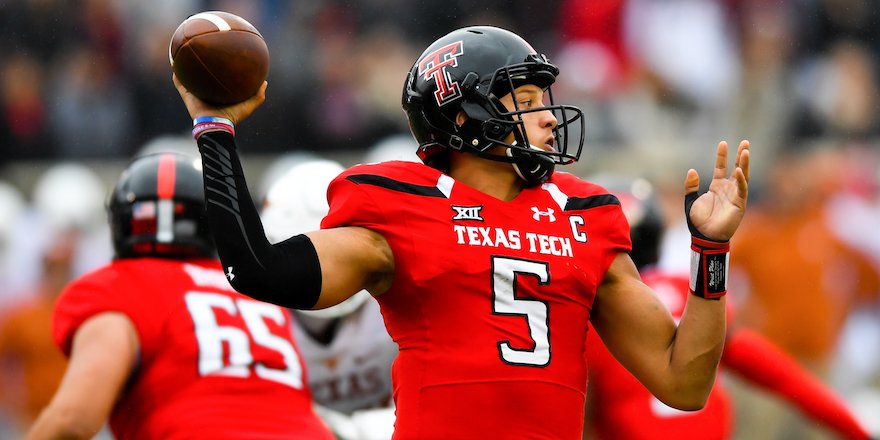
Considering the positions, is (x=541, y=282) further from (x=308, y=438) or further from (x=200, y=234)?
(x=200, y=234)

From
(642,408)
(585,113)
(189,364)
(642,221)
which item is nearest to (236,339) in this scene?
(189,364)

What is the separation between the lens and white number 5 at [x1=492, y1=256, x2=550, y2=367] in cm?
270

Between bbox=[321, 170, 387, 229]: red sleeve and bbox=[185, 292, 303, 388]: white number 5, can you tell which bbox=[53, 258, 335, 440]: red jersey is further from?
bbox=[321, 170, 387, 229]: red sleeve

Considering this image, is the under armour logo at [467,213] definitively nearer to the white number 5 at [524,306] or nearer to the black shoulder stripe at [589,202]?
the white number 5 at [524,306]

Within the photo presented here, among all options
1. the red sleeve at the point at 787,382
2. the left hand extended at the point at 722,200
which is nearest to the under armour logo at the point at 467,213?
the left hand extended at the point at 722,200

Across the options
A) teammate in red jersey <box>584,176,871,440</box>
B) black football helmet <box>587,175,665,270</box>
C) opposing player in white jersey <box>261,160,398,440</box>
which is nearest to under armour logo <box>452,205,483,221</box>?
opposing player in white jersey <box>261,160,398,440</box>

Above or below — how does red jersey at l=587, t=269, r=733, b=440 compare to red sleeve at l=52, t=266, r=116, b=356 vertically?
below

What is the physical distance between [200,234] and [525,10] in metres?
7.93

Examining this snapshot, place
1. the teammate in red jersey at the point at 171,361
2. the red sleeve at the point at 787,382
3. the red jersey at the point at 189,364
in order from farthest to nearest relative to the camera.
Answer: the red sleeve at the point at 787,382, the red jersey at the point at 189,364, the teammate in red jersey at the point at 171,361

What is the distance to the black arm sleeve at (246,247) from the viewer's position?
8.23 feet

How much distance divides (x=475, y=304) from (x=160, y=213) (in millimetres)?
1969

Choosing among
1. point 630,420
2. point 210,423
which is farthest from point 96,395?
point 630,420

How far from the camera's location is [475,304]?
2697 millimetres

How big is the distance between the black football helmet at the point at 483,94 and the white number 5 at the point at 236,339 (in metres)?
1.23
